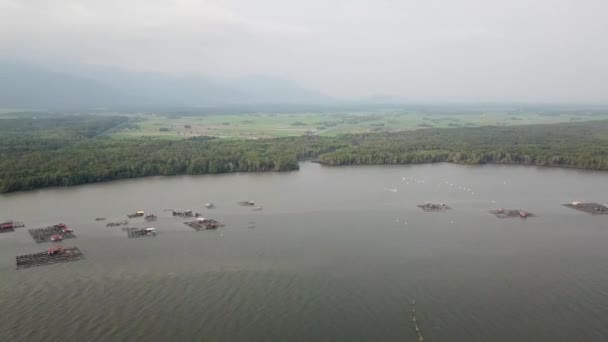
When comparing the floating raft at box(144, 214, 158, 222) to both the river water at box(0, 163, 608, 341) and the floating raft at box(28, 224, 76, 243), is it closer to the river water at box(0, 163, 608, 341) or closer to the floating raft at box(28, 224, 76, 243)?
the river water at box(0, 163, 608, 341)

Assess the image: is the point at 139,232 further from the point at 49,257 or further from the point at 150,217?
the point at 49,257

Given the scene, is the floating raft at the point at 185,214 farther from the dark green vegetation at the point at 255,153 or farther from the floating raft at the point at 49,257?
the dark green vegetation at the point at 255,153

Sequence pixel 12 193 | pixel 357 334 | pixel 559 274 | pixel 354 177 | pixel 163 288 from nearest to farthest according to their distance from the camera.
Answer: pixel 357 334 < pixel 163 288 < pixel 559 274 < pixel 12 193 < pixel 354 177

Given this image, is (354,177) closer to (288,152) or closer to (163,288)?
(288,152)

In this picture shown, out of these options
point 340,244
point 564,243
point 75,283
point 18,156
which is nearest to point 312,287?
point 340,244

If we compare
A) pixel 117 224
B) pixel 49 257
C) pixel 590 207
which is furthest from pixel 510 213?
pixel 49 257

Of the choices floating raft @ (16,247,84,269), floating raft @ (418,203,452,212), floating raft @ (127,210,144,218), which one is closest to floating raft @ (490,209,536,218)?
floating raft @ (418,203,452,212)
